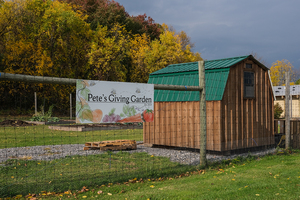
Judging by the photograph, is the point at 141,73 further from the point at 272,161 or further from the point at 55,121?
the point at 272,161

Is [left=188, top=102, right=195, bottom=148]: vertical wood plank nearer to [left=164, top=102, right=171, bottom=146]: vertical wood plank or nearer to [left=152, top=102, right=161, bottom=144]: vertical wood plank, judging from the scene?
[left=164, top=102, right=171, bottom=146]: vertical wood plank

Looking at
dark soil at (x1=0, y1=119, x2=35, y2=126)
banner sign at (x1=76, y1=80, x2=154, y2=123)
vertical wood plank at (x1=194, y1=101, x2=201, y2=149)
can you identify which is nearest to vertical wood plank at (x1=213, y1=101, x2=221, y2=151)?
vertical wood plank at (x1=194, y1=101, x2=201, y2=149)

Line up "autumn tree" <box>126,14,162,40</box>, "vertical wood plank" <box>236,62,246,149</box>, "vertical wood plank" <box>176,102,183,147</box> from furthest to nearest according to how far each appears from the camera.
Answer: "autumn tree" <box>126,14,162,40</box>, "vertical wood plank" <box>176,102,183,147</box>, "vertical wood plank" <box>236,62,246,149</box>

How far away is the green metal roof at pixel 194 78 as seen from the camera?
1041cm

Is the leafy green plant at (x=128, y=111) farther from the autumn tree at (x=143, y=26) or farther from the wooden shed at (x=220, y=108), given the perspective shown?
the autumn tree at (x=143, y=26)

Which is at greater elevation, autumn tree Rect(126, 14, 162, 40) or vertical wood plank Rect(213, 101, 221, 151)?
autumn tree Rect(126, 14, 162, 40)

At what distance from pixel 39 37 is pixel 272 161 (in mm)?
31206

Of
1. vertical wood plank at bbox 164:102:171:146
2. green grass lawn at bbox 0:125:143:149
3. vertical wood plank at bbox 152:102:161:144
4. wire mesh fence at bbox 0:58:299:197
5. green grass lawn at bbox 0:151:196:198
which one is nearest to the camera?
green grass lawn at bbox 0:151:196:198

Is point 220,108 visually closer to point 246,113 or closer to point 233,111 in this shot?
point 233,111

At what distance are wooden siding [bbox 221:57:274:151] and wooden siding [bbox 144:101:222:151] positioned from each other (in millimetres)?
306

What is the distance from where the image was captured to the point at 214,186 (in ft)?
18.5

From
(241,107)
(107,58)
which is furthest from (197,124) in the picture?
(107,58)

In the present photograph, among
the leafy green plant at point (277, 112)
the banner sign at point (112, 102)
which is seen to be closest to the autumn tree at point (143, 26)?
the leafy green plant at point (277, 112)

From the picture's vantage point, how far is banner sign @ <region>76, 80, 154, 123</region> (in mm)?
5820
